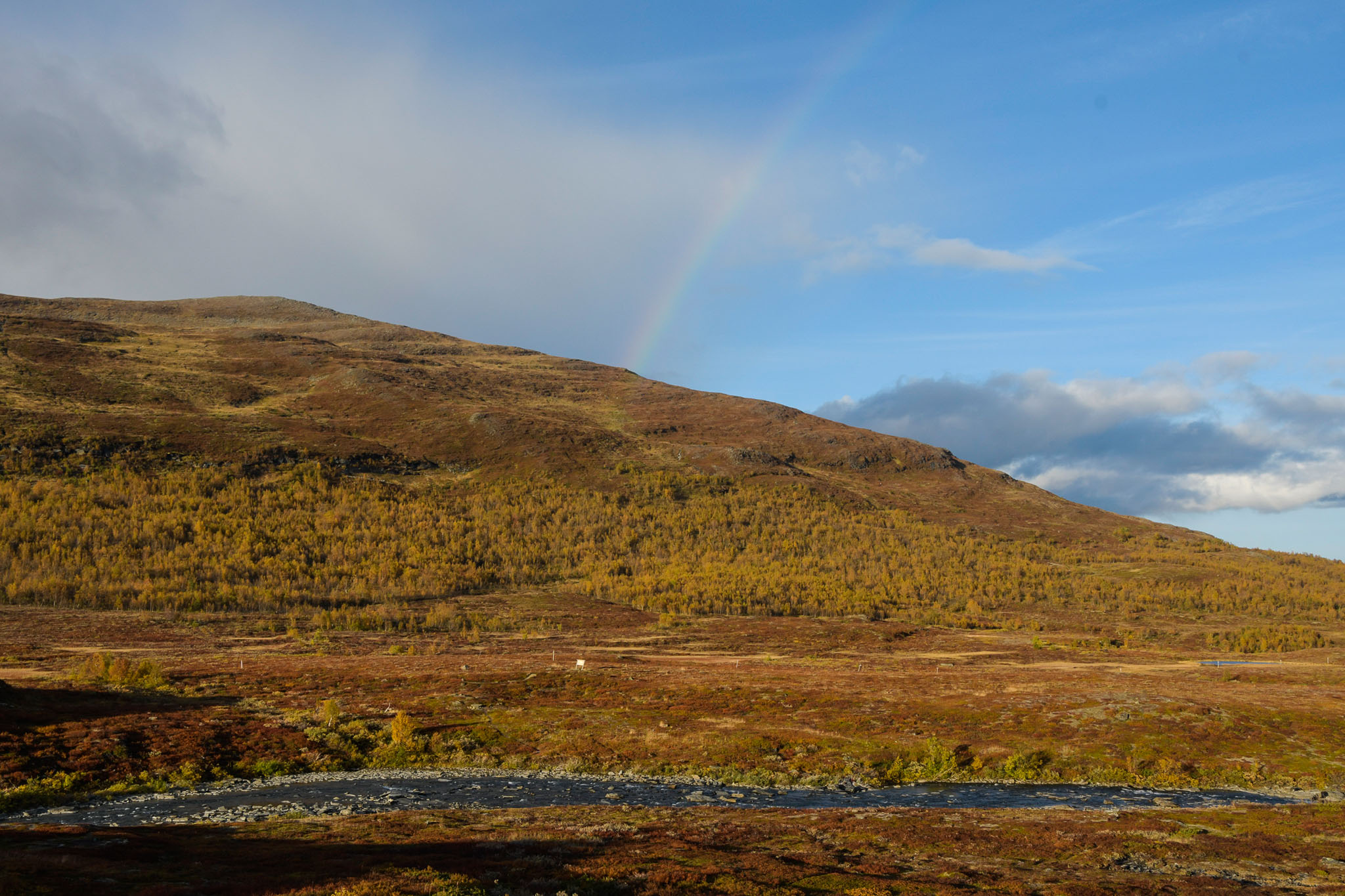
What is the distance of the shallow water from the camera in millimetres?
25062

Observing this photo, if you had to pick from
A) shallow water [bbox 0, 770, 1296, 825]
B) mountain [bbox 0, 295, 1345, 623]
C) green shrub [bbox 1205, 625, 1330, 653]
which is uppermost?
mountain [bbox 0, 295, 1345, 623]

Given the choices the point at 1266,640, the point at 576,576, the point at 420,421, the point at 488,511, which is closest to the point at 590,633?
the point at 576,576

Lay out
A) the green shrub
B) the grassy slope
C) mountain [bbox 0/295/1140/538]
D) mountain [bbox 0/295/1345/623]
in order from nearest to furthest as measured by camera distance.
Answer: the grassy slope < the green shrub < mountain [bbox 0/295/1345/623] < mountain [bbox 0/295/1140/538]

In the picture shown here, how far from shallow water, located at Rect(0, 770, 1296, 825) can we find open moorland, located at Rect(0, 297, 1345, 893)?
5.46 ft

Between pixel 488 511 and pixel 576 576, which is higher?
pixel 488 511

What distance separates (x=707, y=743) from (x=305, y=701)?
22.9 metres

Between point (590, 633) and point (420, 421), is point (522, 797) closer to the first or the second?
point (590, 633)

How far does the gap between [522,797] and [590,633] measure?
54129 millimetres

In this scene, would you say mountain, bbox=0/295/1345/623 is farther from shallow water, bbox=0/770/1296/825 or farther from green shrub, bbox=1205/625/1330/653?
shallow water, bbox=0/770/1296/825

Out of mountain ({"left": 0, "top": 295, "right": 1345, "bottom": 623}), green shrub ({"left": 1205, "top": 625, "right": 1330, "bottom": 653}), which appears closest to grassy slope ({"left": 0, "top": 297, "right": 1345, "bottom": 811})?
mountain ({"left": 0, "top": 295, "right": 1345, "bottom": 623})

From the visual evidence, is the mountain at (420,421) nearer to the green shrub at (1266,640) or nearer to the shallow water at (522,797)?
the green shrub at (1266,640)

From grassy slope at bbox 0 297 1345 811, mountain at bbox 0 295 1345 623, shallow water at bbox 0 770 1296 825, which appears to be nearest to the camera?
shallow water at bbox 0 770 1296 825

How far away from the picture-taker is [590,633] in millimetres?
82438

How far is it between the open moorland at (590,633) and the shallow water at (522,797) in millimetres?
1664
